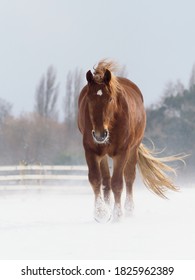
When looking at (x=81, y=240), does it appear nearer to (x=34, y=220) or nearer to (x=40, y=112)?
(x=34, y=220)

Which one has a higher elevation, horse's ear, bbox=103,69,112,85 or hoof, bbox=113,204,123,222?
horse's ear, bbox=103,69,112,85

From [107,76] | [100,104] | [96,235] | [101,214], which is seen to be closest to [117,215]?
[101,214]

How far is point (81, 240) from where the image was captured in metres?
6.41

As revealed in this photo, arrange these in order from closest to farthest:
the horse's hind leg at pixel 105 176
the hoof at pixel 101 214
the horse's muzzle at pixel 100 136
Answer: the horse's muzzle at pixel 100 136 < the hoof at pixel 101 214 < the horse's hind leg at pixel 105 176

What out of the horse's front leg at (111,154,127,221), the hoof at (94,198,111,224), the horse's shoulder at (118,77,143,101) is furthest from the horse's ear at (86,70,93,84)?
the horse's shoulder at (118,77,143,101)

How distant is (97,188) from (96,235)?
4.19 ft

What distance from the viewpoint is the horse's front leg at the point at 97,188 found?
7685 millimetres

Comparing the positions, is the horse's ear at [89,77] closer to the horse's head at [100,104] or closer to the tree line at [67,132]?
the horse's head at [100,104]

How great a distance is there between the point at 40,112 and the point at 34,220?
18341mm

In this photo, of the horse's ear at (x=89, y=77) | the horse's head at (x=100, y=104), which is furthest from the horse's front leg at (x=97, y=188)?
the horse's ear at (x=89, y=77)

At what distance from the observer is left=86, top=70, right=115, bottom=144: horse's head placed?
7.07 m

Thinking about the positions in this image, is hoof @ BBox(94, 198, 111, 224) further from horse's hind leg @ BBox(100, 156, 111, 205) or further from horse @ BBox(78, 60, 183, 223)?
horse's hind leg @ BBox(100, 156, 111, 205)

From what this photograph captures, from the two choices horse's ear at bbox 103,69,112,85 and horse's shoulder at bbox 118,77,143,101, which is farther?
horse's shoulder at bbox 118,77,143,101

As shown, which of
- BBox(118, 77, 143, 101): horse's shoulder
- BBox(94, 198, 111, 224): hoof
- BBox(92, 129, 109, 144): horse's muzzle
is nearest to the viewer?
BBox(92, 129, 109, 144): horse's muzzle
